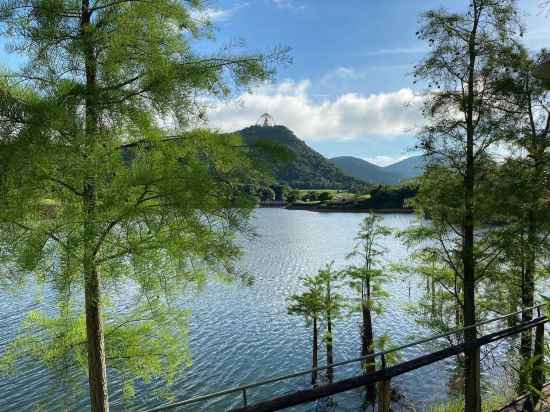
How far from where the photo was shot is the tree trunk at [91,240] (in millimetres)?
5188

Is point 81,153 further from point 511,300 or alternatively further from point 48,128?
point 511,300

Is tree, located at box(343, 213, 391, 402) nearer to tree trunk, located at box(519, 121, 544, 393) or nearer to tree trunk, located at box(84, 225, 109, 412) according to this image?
tree trunk, located at box(519, 121, 544, 393)

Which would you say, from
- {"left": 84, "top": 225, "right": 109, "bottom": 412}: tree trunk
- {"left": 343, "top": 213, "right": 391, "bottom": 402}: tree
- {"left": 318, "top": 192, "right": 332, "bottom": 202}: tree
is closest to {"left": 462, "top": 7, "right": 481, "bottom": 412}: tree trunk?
{"left": 343, "top": 213, "right": 391, "bottom": 402}: tree

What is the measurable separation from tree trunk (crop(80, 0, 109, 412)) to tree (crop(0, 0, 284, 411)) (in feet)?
0.05

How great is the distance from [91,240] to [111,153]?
1096 millimetres

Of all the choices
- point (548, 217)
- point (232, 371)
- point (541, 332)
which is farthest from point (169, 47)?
point (232, 371)

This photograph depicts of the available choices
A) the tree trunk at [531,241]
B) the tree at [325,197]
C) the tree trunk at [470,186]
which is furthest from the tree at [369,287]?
the tree at [325,197]

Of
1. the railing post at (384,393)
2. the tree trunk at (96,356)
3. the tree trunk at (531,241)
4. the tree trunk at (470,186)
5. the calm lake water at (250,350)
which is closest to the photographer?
the railing post at (384,393)

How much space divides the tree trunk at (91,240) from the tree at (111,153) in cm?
2

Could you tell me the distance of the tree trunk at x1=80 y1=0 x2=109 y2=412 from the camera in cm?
519

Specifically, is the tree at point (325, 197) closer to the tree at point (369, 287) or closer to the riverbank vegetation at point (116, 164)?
the tree at point (369, 287)

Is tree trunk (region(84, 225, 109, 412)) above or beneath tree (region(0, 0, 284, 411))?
beneath

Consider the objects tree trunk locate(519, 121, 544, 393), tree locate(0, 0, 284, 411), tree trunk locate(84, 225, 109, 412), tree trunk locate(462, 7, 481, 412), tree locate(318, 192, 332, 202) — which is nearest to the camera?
tree locate(0, 0, 284, 411)

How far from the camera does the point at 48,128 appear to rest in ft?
16.0
